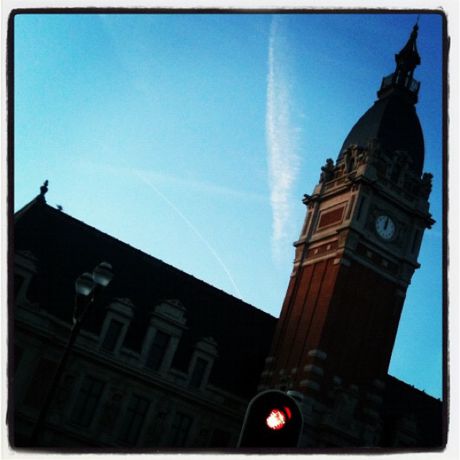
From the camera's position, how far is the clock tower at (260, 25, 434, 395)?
31.5 metres

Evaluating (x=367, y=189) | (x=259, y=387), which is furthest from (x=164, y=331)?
(x=367, y=189)

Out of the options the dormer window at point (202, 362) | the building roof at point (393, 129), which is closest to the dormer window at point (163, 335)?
the dormer window at point (202, 362)

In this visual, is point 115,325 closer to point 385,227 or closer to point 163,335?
point 163,335

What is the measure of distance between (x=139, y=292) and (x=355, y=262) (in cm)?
974

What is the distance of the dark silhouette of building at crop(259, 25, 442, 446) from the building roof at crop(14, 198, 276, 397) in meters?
Answer: 1.61

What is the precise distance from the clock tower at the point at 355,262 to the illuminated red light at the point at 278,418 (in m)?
24.3

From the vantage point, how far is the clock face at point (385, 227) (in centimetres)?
3343

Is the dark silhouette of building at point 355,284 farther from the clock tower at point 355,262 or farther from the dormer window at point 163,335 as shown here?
the dormer window at point 163,335

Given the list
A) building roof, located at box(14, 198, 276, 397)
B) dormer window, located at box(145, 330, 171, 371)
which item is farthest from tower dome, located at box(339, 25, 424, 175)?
dormer window, located at box(145, 330, 171, 371)

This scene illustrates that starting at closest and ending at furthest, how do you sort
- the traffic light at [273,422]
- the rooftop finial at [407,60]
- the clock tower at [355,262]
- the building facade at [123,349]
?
the traffic light at [273,422]
the building facade at [123,349]
the clock tower at [355,262]
the rooftop finial at [407,60]

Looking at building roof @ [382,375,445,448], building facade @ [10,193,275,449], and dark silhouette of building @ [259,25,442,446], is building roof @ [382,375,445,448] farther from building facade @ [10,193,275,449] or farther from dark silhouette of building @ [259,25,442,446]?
building facade @ [10,193,275,449]

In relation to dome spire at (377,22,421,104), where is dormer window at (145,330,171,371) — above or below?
below

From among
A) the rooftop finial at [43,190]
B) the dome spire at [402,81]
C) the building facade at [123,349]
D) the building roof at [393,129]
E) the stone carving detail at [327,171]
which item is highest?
the dome spire at [402,81]

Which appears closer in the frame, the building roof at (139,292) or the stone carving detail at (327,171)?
→ the building roof at (139,292)
